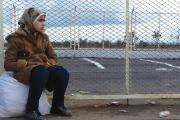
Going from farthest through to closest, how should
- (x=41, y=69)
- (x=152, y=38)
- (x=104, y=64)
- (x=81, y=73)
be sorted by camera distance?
(x=104, y=64) → (x=81, y=73) → (x=152, y=38) → (x=41, y=69)

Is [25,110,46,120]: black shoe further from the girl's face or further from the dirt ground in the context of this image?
the girl's face

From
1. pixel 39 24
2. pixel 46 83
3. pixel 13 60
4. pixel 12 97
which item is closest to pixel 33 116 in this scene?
pixel 12 97

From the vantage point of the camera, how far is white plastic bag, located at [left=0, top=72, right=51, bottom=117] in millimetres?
5727

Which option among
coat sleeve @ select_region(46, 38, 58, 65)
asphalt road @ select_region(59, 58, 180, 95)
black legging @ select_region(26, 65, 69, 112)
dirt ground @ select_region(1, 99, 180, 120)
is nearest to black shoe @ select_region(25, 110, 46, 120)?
black legging @ select_region(26, 65, 69, 112)

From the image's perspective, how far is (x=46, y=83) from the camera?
586 centimetres

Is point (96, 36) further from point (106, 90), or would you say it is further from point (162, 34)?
point (106, 90)

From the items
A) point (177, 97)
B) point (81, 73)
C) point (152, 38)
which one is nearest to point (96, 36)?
point (152, 38)

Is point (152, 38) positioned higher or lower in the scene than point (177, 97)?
higher

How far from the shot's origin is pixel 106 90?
8281mm

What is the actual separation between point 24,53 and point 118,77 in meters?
5.17

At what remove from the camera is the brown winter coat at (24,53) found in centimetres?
572

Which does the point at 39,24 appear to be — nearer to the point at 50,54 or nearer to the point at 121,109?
the point at 50,54

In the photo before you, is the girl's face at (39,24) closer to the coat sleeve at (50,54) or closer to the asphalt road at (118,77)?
the coat sleeve at (50,54)

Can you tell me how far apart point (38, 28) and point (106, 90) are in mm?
2760
